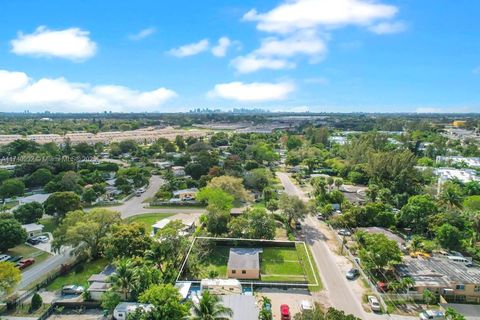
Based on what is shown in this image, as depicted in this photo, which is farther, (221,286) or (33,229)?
(33,229)

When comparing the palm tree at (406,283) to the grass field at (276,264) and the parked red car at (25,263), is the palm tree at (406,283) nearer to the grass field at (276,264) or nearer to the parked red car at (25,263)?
the grass field at (276,264)

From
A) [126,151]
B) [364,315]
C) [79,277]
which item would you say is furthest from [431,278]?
[126,151]

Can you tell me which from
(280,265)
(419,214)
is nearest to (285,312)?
(280,265)

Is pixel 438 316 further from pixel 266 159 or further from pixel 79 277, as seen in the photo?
pixel 266 159

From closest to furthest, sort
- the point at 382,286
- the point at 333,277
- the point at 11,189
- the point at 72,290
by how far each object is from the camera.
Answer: the point at 72,290 < the point at 382,286 < the point at 333,277 < the point at 11,189

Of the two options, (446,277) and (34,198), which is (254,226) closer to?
(446,277)

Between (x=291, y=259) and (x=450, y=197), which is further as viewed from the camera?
(x=450, y=197)
